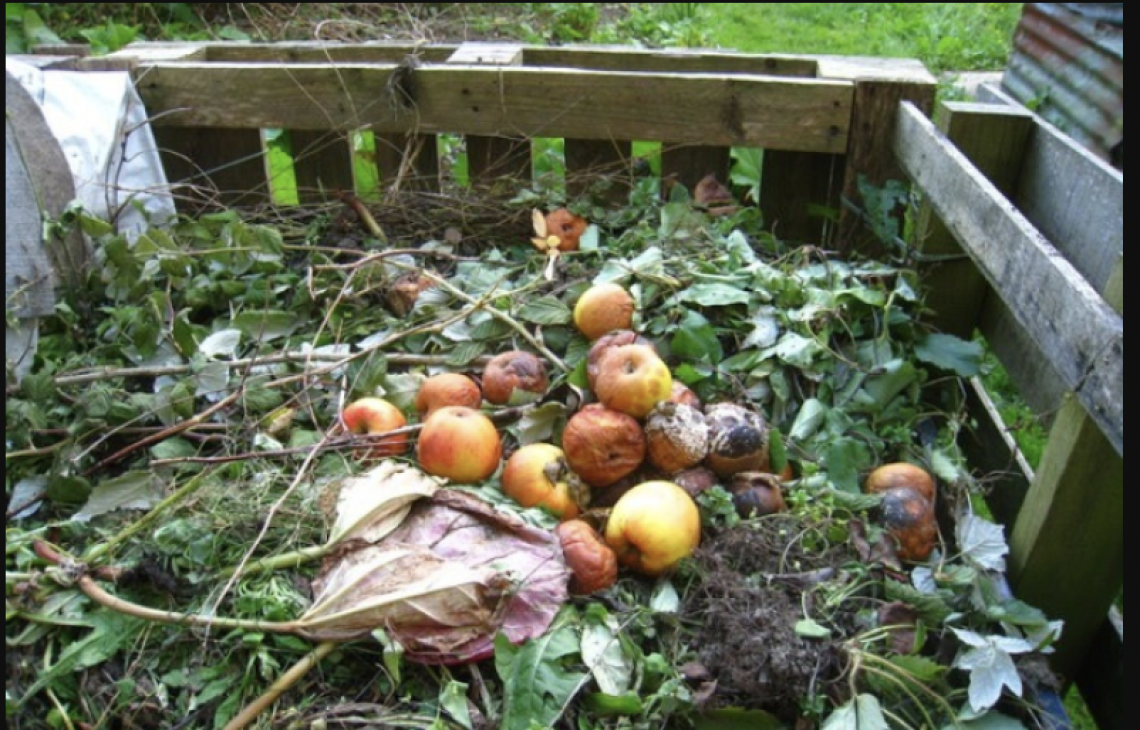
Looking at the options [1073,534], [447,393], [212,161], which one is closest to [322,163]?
[212,161]

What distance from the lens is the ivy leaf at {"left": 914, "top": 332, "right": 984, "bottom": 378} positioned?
2.30 m

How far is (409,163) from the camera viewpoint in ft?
10.3

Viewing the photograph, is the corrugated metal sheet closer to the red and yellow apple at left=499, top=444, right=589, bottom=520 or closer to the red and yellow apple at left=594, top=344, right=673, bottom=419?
the red and yellow apple at left=594, top=344, right=673, bottom=419

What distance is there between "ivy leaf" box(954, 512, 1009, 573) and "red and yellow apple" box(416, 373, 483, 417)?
112cm

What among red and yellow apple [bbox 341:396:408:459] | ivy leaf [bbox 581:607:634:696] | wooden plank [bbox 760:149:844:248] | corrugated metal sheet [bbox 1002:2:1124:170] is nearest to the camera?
ivy leaf [bbox 581:607:634:696]

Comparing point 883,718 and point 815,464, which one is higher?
point 815,464

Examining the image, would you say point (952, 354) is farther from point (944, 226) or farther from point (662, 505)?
point (662, 505)

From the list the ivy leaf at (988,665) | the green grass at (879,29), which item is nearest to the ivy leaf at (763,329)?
the ivy leaf at (988,665)

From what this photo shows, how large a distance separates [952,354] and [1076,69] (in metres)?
3.89

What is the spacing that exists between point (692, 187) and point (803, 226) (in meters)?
0.40

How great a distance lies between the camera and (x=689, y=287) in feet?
8.10

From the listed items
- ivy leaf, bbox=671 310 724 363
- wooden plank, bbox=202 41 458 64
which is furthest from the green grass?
ivy leaf, bbox=671 310 724 363

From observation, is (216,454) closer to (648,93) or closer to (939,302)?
(648,93)

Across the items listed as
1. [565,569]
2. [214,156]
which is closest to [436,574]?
[565,569]
